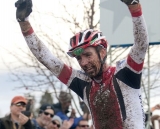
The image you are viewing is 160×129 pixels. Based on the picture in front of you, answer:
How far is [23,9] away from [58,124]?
133 inches

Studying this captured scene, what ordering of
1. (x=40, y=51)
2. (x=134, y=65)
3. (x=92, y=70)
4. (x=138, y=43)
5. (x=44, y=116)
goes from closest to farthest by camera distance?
(x=138, y=43), (x=134, y=65), (x=92, y=70), (x=40, y=51), (x=44, y=116)

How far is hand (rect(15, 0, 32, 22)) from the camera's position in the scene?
15.7 feet

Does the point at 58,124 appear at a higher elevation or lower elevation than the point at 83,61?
lower

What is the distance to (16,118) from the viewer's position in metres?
6.73

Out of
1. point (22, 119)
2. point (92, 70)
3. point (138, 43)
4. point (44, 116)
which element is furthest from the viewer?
point (44, 116)

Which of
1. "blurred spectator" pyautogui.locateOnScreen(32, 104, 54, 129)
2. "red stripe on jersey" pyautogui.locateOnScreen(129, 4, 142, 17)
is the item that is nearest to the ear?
"red stripe on jersey" pyautogui.locateOnScreen(129, 4, 142, 17)

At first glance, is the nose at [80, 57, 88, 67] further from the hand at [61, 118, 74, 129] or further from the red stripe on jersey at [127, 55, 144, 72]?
the hand at [61, 118, 74, 129]

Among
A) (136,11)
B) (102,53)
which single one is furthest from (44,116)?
(136,11)

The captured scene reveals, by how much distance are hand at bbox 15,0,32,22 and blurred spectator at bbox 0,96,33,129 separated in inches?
80.4

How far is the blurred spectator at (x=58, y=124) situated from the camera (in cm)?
768

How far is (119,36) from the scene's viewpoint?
11.2 metres

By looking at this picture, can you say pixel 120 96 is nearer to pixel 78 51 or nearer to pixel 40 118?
pixel 78 51

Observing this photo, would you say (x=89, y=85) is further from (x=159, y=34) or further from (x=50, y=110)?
(x=159, y=34)

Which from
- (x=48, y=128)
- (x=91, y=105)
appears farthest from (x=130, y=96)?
(x=48, y=128)
